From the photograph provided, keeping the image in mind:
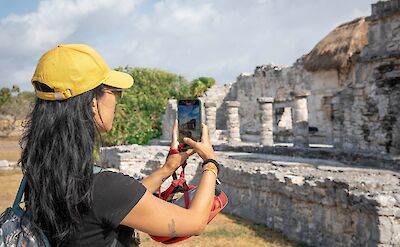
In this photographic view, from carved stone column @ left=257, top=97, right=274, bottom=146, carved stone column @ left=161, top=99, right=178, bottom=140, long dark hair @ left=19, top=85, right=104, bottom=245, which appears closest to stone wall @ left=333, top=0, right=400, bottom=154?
carved stone column @ left=257, top=97, right=274, bottom=146

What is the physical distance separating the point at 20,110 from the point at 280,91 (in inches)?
1029

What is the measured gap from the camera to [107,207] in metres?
1.52

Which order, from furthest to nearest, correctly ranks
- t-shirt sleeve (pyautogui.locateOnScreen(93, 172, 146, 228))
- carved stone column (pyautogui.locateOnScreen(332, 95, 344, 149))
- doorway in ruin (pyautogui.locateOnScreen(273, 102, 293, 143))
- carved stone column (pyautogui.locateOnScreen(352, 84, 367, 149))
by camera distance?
doorway in ruin (pyautogui.locateOnScreen(273, 102, 293, 143))
carved stone column (pyautogui.locateOnScreen(332, 95, 344, 149))
carved stone column (pyautogui.locateOnScreen(352, 84, 367, 149))
t-shirt sleeve (pyautogui.locateOnScreen(93, 172, 146, 228))

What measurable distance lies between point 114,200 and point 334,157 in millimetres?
10512

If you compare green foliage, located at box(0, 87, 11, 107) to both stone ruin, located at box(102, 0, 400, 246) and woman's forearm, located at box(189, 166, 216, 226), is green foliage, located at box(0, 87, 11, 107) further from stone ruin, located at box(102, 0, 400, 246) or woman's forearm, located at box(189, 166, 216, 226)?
woman's forearm, located at box(189, 166, 216, 226)

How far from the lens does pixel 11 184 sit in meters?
13.8

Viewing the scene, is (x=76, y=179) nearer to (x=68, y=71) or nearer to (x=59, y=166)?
(x=59, y=166)

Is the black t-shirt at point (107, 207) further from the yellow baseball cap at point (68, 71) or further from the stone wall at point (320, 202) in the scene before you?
the stone wall at point (320, 202)

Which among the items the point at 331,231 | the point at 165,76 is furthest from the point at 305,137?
the point at 165,76

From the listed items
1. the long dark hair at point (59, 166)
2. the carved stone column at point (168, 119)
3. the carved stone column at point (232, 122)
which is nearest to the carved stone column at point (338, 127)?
the carved stone column at point (232, 122)

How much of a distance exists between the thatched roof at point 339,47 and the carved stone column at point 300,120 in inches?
236

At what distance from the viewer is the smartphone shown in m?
2.11

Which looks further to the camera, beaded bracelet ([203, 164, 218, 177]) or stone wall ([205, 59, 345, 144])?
stone wall ([205, 59, 345, 144])

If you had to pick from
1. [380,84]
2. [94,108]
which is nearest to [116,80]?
[94,108]
